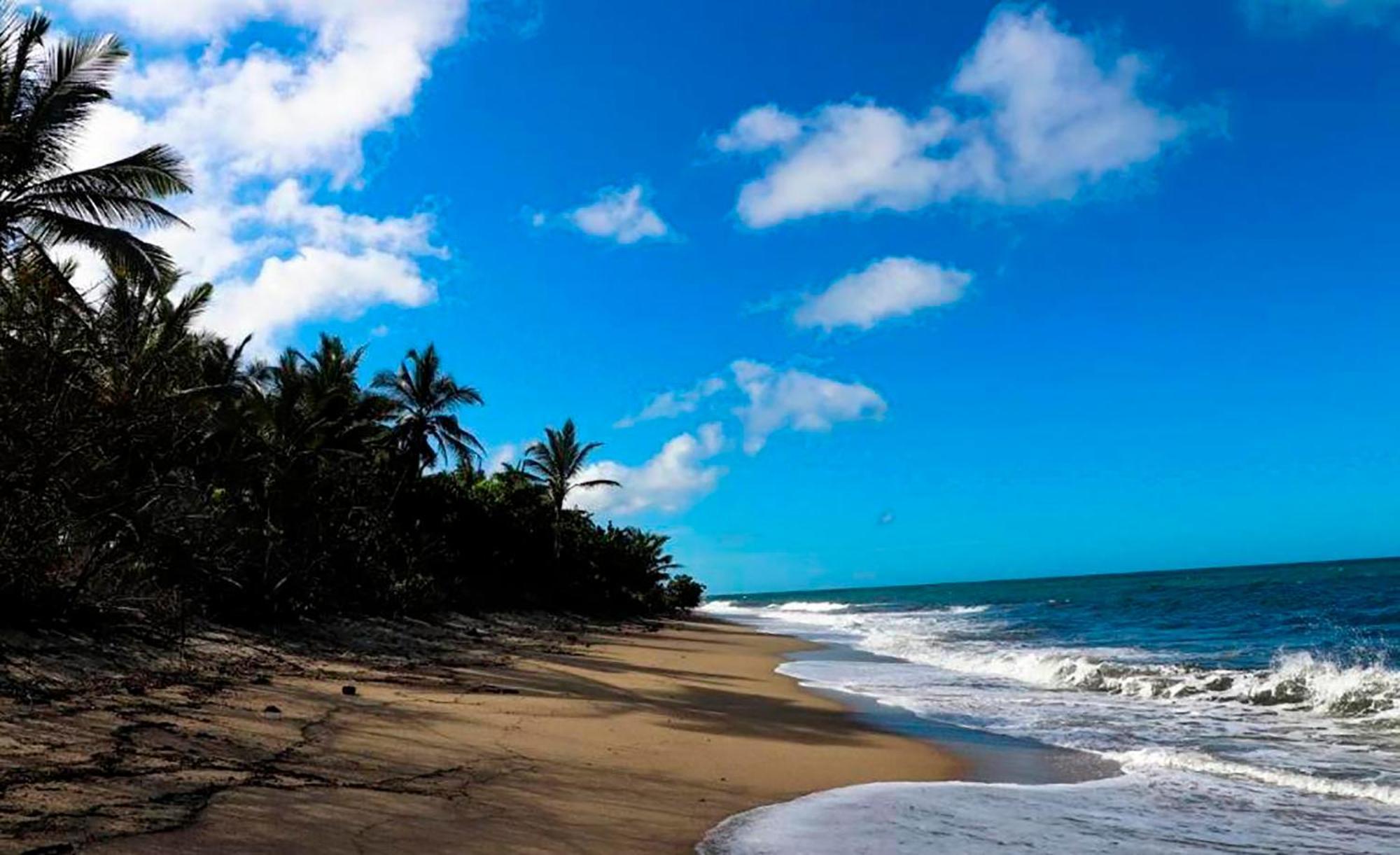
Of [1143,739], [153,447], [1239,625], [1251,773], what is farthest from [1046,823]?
[1239,625]

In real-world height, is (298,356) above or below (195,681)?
above

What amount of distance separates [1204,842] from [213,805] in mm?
5828

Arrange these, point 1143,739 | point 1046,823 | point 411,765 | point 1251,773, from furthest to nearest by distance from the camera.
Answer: point 1143,739 → point 1251,773 → point 411,765 → point 1046,823

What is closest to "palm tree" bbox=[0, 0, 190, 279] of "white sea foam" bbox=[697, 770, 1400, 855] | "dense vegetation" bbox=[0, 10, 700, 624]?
"dense vegetation" bbox=[0, 10, 700, 624]

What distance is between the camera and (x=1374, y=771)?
25.2ft

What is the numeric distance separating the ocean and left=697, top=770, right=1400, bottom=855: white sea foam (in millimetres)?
20

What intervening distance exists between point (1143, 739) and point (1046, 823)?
14.2 ft

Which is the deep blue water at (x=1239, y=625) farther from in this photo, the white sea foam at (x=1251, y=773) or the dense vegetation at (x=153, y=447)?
the dense vegetation at (x=153, y=447)

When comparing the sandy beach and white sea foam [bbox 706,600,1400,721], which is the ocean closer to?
white sea foam [bbox 706,600,1400,721]

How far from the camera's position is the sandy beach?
4.27m

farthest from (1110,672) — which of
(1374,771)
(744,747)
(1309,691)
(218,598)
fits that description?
(218,598)

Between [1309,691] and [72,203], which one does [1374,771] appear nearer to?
[1309,691]

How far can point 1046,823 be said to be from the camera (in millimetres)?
5910

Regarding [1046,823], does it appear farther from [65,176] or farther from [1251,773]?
[65,176]
